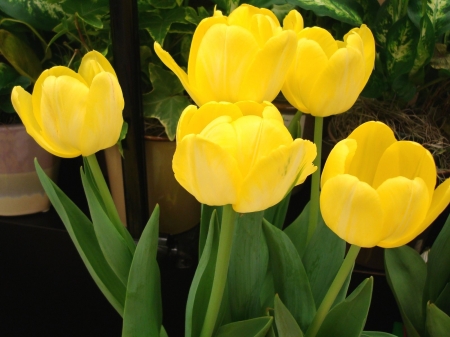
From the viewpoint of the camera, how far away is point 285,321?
0.30 meters

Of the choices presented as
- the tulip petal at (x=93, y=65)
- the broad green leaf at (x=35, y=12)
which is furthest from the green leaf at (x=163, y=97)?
the tulip petal at (x=93, y=65)

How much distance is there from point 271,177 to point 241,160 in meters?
0.02

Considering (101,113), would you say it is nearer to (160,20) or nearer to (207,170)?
(207,170)

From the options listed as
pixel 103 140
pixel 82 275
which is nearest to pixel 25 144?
pixel 82 275

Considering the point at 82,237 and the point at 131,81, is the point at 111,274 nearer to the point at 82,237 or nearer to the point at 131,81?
the point at 82,237

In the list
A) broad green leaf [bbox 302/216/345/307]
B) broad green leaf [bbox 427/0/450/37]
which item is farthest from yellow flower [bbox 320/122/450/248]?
broad green leaf [bbox 427/0/450/37]

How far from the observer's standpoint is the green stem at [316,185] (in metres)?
0.34

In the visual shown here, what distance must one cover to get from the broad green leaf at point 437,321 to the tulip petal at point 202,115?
0.75ft

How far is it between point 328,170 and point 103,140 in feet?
0.48

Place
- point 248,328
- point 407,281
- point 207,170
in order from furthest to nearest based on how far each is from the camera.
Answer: point 407,281 < point 248,328 < point 207,170

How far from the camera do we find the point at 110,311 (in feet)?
2.24

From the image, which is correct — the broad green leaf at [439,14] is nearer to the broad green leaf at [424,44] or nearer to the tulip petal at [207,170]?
the broad green leaf at [424,44]

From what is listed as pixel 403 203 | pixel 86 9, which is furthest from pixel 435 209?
pixel 86 9

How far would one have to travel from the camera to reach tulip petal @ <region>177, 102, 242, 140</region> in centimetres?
25
